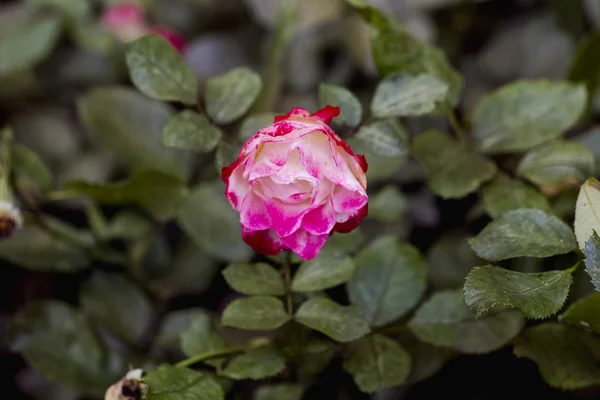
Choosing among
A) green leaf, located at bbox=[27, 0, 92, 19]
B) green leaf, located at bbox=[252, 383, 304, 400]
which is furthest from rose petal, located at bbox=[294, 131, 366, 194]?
green leaf, located at bbox=[27, 0, 92, 19]

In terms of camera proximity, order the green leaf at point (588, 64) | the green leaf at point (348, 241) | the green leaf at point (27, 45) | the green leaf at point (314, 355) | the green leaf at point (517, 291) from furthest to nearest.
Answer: the green leaf at point (27, 45), the green leaf at point (588, 64), the green leaf at point (348, 241), the green leaf at point (314, 355), the green leaf at point (517, 291)

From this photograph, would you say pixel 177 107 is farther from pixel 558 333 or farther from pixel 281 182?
pixel 558 333

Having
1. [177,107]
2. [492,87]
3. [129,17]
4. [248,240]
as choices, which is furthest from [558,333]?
[129,17]

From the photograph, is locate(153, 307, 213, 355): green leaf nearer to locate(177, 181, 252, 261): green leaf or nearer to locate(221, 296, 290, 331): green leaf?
locate(177, 181, 252, 261): green leaf

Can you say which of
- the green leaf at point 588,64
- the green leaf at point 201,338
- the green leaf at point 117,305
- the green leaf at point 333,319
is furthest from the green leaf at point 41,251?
the green leaf at point 588,64

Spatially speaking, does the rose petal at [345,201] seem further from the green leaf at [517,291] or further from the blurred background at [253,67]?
the blurred background at [253,67]

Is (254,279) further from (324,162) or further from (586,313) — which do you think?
(586,313)
